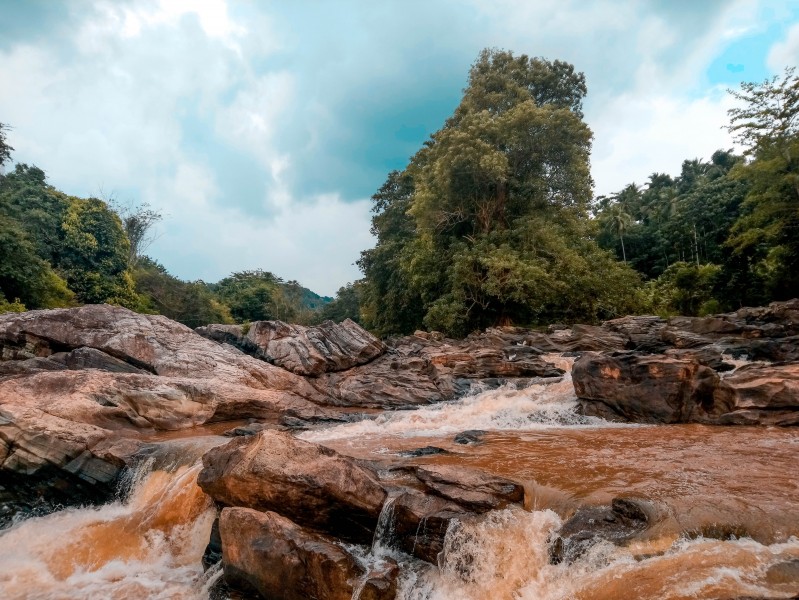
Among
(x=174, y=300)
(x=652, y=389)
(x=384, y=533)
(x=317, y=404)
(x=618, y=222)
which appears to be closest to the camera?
(x=384, y=533)

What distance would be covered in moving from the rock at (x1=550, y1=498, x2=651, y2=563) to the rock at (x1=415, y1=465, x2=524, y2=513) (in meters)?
0.71

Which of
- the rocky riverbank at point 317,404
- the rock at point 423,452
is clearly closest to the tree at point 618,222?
the rocky riverbank at point 317,404

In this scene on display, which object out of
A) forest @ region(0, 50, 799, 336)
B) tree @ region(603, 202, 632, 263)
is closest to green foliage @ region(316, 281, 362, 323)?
forest @ region(0, 50, 799, 336)

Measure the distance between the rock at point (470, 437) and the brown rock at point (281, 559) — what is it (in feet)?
13.4

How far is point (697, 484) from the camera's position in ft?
17.6

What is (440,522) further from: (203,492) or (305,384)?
(305,384)

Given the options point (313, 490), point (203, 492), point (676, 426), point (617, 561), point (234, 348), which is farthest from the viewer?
point (234, 348)

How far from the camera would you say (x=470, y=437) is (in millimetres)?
8883

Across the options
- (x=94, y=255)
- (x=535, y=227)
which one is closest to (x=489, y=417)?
(x=535, y=227)

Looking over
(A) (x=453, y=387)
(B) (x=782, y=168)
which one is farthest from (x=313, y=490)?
(B) (x=782, y=168)

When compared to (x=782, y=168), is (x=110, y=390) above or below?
below

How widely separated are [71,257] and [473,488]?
3421cm

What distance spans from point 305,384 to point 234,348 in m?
3.14

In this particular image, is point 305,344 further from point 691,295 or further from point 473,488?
point 691,295
